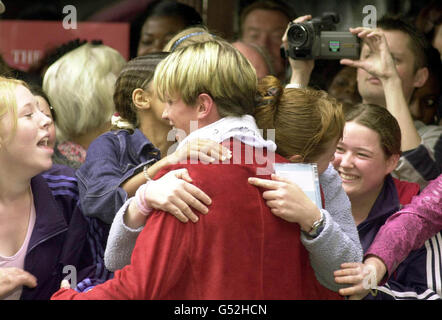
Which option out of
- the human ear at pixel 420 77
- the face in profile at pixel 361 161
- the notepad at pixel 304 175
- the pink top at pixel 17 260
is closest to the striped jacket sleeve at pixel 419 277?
the face in profile at pixel 361 161

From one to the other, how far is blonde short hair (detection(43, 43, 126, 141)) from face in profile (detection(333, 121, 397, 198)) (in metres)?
0.91

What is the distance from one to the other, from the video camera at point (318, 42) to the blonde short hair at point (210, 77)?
910 millimetres

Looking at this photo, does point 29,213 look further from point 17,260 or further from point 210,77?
point 210,77

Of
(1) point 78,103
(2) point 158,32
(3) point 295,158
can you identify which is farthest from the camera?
(2) point 158,32

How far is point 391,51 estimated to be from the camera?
2979 millimetres

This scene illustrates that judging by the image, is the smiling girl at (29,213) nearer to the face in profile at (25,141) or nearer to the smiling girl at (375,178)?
the face in profile at (25,141)

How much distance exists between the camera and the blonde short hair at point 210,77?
5.49ft

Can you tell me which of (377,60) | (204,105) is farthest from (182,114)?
(377,60)

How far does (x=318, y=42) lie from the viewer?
2.64 metres

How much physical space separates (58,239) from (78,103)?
67 centimetres

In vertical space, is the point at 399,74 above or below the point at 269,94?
below
